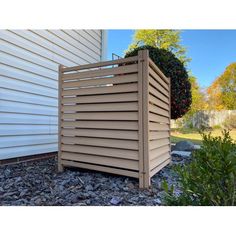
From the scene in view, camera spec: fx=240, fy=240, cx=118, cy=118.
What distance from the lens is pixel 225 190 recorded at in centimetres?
85

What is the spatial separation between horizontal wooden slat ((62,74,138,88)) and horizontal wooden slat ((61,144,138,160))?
50cm

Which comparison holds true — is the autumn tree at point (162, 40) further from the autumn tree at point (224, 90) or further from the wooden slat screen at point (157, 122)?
the wooden slat screen at point (157, 122)

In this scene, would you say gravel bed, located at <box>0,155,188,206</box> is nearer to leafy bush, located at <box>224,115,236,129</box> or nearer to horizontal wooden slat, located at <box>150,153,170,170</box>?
horizontal wooden slat, located at <box>150,153,170,170</box>

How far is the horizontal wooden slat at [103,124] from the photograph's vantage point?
5.57 ft

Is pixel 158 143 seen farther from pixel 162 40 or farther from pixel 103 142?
pixel 162 40

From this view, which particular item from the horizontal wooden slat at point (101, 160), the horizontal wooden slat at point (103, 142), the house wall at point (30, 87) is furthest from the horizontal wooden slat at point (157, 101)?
the house wall at point (30, 87)

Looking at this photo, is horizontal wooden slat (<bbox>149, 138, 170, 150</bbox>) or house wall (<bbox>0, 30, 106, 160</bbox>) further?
house wall (<bbox>0, 30, 106, 160</bbox>)

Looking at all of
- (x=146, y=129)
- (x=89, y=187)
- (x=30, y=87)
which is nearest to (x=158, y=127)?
(x=146, y=129)

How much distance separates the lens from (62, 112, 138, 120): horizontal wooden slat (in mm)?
1700

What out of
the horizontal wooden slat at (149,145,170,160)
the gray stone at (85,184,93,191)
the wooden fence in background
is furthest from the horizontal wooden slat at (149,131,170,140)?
the gray stone at (85,184,93,191)

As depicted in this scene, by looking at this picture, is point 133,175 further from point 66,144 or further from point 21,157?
point 21,157

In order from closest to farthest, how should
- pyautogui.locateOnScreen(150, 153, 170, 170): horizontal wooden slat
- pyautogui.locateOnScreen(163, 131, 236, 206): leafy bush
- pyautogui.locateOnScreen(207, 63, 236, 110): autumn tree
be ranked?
1. pyautogui.locateOnScreen(163, 131, 236, 206): leafy bush
2. pyautogui.locateOnScreen(150, 153, 170, 170): horizontal wooden slat
3. pyautogui.locateOnScreen(207, 63, 236, 110): autumn tree

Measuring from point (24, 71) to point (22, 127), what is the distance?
0.57 meters
